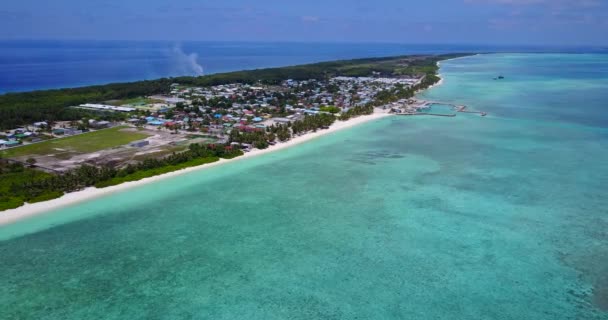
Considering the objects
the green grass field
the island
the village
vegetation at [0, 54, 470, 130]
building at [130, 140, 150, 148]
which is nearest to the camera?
the island

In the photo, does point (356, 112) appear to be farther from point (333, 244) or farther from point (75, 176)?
point (75, 176)

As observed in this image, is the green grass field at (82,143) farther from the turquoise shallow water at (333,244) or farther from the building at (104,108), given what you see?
the turquoise shallow water at (333,244)

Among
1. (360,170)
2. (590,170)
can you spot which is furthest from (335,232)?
(590,170)

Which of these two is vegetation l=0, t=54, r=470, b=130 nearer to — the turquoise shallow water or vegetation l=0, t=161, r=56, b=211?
vegetation l=0, t=161, r=56, b=211

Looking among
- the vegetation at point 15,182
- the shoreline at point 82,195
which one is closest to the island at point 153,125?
the vegetation at point 15,182

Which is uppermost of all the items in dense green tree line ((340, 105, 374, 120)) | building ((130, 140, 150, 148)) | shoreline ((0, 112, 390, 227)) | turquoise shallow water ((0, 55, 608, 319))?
dense green tree line ((340, 105, 374, 120))

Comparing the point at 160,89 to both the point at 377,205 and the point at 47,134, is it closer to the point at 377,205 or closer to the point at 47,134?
the point at 47,134

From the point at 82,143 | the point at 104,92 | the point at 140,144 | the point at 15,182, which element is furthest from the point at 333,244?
the point at 104,92

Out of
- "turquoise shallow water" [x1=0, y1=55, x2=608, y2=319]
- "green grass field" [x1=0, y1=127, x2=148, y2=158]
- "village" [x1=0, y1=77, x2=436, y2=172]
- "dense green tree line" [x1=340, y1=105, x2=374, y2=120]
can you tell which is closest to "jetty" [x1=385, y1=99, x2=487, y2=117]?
"village" [x1=0, y1=77, x2=436, y2=172]
